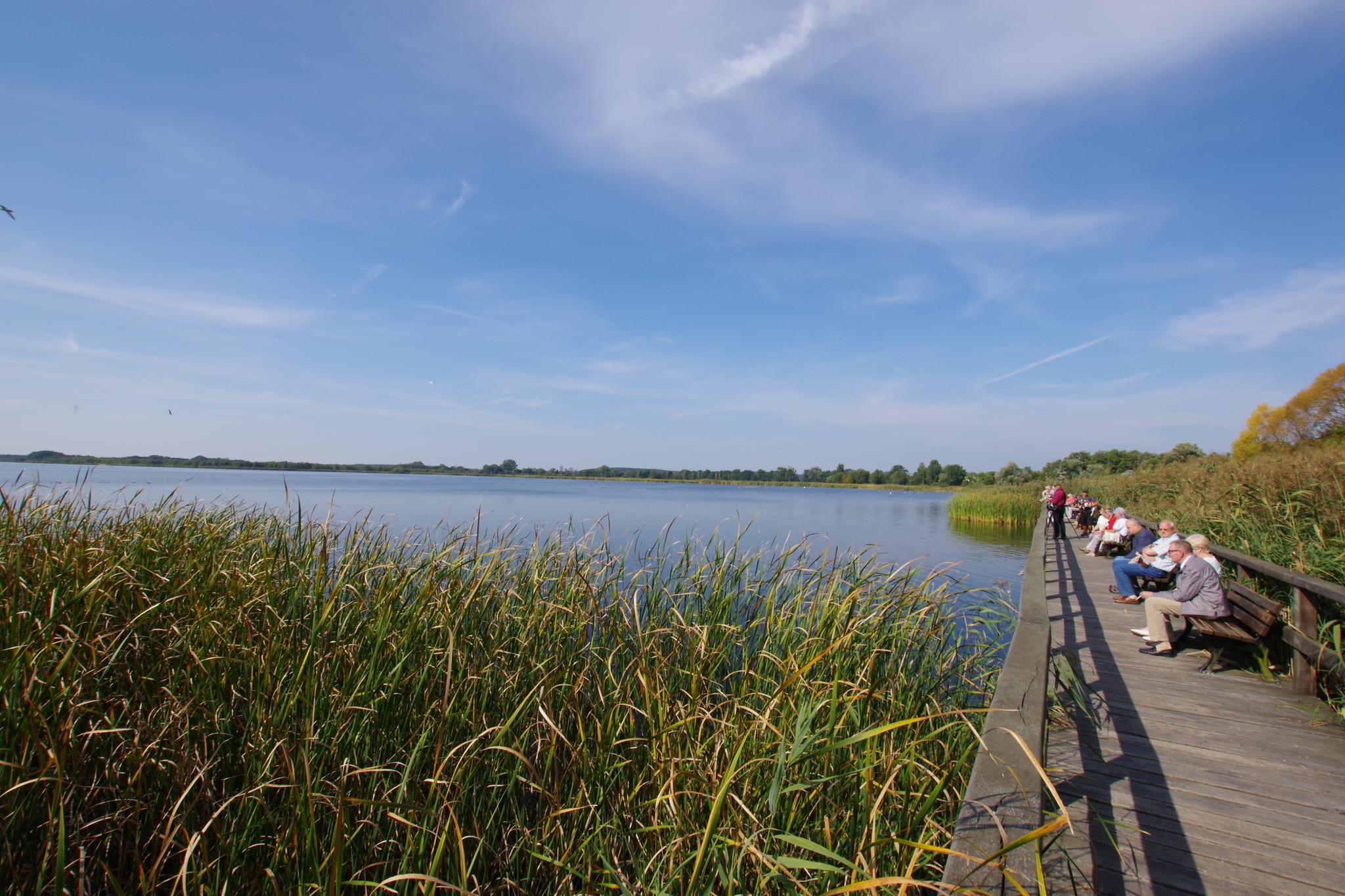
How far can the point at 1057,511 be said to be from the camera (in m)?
14.3

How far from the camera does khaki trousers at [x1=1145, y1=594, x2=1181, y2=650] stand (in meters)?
5.01

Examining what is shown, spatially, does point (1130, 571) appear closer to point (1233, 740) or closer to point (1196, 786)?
point (1233, 740)

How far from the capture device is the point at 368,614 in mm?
2992

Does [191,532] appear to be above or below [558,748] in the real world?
above

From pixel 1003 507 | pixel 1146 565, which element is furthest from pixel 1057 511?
pixel 1003 507

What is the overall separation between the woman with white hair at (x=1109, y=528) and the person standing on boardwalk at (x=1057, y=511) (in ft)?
4.98

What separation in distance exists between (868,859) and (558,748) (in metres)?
1.45

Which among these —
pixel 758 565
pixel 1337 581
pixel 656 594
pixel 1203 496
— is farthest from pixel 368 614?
pixel 1203 496

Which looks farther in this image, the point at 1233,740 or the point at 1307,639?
the point at 1307,639

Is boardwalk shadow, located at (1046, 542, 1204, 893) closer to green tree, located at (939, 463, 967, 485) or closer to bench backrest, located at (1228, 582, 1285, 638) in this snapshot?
bench backrest, located at (1228, 582, 1285, 638)

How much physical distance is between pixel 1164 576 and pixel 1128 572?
0.38 m

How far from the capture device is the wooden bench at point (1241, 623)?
4.31 metres

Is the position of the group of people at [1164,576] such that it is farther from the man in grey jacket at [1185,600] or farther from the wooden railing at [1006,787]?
the wooden railing at [1006,787]

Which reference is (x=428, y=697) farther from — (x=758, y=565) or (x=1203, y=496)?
(x=1203, y=496)
